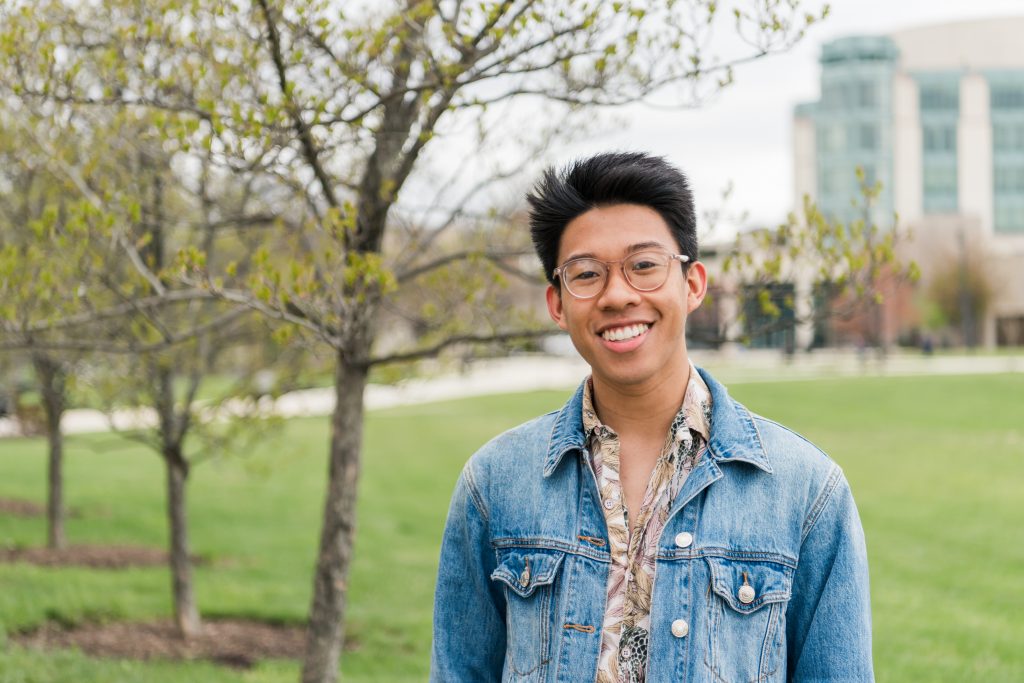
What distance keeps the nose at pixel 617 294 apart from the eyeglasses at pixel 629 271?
0.04 feet

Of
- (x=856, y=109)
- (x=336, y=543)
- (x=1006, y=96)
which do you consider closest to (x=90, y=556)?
(x=336, y=543)

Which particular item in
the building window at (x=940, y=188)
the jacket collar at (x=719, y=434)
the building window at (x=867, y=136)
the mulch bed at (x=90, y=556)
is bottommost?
the mulch bed at (x=90, y=556)

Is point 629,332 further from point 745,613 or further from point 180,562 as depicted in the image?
point 180,562

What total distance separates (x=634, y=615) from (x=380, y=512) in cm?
1456

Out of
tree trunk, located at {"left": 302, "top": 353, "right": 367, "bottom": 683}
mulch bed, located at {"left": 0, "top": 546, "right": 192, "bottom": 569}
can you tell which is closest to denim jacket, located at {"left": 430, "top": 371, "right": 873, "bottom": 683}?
tree trunk, located at {"left": 302, "top": 353, "right": 367, "bottom": 683}

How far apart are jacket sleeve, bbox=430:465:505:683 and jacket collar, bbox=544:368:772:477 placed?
225 mm

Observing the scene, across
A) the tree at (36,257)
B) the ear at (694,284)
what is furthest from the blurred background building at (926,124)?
the ear at (694,284)

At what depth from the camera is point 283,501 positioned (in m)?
17.7

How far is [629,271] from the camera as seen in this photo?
231 cm

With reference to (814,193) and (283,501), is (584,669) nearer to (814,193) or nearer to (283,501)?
(283,501)

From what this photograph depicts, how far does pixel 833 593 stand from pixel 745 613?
0.18m

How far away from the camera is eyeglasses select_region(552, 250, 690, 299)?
231 centimetres

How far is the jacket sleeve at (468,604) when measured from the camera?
2.44 m

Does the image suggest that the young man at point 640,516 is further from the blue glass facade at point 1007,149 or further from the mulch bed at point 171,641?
the blue glass facade at point 1007,149
